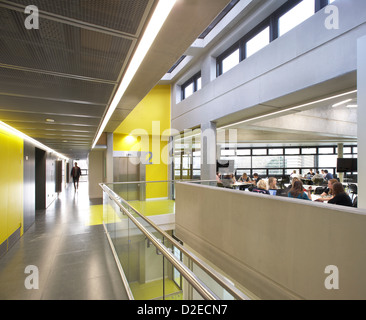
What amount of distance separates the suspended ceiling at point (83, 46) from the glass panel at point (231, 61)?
5.12 m

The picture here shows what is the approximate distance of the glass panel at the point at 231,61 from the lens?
6848mm

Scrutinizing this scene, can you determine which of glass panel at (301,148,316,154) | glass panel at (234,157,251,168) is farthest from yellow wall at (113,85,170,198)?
glass panel at (301,148,316,154)

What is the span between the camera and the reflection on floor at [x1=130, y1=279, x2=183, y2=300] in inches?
75.4

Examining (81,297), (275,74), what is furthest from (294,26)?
(81,297)

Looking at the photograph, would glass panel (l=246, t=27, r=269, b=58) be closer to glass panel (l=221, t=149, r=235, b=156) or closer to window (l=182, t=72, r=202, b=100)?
window (l=182, t=72, r=202, b=100)

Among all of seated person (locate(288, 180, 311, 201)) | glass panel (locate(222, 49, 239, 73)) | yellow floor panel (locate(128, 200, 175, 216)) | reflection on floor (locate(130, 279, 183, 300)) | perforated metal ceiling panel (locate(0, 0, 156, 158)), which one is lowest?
yellow floor panel (locate(128, 200, 175, 216))

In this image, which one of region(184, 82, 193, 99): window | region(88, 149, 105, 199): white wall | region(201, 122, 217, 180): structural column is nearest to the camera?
region(201, 122, 217, 180): structural column

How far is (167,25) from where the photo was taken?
1514 millimetres

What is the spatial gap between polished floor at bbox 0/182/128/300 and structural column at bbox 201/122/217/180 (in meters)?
4.01

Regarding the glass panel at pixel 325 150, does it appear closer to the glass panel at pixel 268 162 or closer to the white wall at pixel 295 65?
the glass panel at pixel 268 162

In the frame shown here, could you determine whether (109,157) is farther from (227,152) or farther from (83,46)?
(227,152)

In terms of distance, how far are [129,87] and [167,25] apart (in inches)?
49.0

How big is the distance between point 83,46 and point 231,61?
644cm

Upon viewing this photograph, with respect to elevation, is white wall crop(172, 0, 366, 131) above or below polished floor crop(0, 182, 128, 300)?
above
